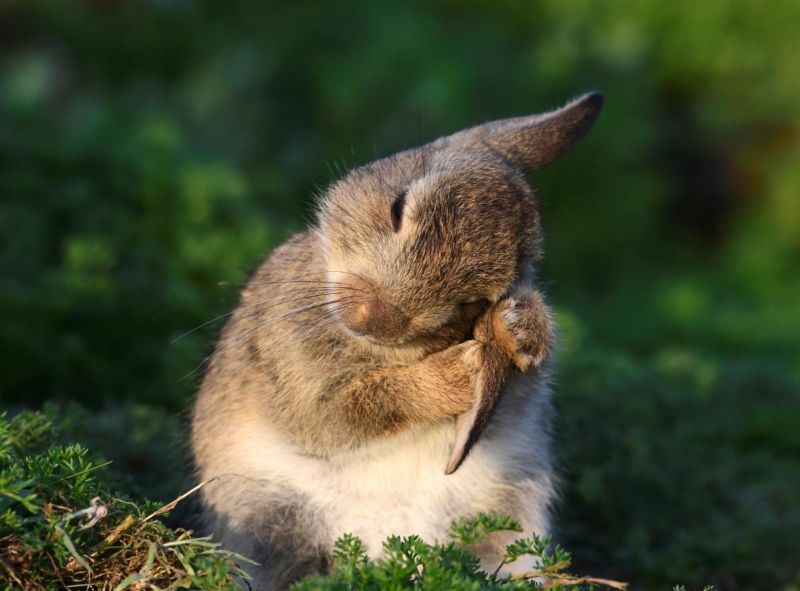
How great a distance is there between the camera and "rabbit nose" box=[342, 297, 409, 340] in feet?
12.5

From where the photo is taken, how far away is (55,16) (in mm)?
13203

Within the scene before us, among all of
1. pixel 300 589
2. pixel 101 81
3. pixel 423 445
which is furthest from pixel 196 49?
pixel 300 589

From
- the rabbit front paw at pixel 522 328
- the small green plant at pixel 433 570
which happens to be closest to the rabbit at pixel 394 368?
the rabbit front paw at pixel 522 328

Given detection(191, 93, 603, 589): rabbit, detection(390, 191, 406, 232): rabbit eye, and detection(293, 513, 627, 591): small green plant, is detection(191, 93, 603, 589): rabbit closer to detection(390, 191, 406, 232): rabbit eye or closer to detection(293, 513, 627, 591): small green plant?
detection(390, 191, 406, 232): rabbit eye

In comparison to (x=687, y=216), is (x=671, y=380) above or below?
above

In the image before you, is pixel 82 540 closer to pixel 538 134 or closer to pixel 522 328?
pixel 522 328

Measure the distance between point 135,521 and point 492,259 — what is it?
52.7 inches

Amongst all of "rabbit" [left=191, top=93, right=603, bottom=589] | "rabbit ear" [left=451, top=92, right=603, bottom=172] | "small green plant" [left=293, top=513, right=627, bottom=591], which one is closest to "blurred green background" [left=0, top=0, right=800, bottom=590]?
"rabbit ear" [left=451, top=92, right=603, bottom=172]

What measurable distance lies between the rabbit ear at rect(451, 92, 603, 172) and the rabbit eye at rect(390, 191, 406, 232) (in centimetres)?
77

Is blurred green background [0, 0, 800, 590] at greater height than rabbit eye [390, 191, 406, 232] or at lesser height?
lesser

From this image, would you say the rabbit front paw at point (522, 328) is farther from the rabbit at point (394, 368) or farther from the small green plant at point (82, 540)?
the small green plant at point (82, 540)

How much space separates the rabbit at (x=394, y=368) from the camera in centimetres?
394

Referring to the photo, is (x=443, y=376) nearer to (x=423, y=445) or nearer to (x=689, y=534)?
(x=423, y=445)

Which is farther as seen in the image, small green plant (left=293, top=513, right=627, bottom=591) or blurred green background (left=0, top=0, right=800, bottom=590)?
blurred green background (left=0, top=0, right=800, bottom=590)
